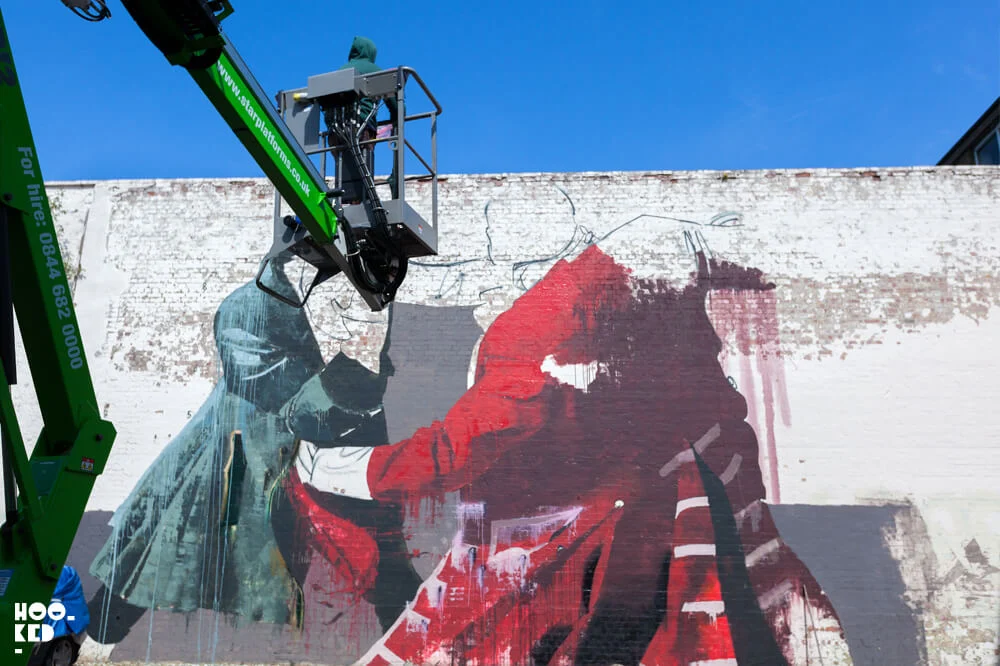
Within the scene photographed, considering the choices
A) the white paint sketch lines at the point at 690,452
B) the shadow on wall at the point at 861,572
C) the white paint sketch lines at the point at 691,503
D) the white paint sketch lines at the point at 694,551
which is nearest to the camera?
the shadow on wall at the point at 861,572

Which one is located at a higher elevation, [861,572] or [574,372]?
[574,372]

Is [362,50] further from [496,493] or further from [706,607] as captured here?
[706,607]

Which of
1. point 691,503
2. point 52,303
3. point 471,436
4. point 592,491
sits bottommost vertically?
point 691,503

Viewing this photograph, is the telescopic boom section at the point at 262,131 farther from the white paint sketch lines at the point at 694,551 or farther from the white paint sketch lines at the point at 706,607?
the white paint sketch lines at the point at 706,607

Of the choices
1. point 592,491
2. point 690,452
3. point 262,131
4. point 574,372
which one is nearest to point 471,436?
point 574,372

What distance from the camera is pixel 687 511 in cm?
1076

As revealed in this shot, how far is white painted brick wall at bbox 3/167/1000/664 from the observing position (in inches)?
431

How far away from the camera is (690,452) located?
11.0 m

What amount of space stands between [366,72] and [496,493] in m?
5.92

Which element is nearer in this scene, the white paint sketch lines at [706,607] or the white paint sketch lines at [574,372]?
the white paint sketch lines at [706,607]

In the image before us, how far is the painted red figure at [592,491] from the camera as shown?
10430 millimetres

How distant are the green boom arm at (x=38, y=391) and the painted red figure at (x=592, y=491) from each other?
21.9 ft

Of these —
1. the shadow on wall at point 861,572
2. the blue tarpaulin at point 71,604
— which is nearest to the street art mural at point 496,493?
the shadow on wall at point 861,572

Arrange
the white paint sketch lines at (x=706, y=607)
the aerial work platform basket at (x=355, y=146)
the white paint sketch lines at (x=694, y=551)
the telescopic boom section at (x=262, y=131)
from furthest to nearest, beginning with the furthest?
the white paint sketch lines at (x=694, y=551)
the white paint sketch lines at (x=706, y=607)
the aerial work platform basket at (x=355, y=146)
the telescopic boom section at (x=262, y=131)
